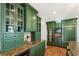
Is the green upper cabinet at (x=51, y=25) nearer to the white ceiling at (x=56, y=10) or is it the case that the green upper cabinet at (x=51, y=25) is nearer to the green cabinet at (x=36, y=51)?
the white ceiling at (x=56, y=10)

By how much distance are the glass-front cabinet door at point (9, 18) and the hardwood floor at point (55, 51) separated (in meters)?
0.66

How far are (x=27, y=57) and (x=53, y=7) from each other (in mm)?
831

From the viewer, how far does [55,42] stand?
1959 mm

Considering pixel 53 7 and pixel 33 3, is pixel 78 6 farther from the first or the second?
pixel 33 3

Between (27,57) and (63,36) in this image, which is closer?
(27,57)

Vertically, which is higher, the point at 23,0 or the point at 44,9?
the point at 23,0

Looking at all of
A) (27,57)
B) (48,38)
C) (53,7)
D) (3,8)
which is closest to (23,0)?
(3,8)

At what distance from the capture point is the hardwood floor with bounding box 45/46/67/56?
1814 millimetres

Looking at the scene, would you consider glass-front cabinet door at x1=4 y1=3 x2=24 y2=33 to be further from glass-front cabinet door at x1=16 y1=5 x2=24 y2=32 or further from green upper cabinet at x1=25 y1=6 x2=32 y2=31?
green upper cabinet at x1=25 y1=6 x2=32 y2=31

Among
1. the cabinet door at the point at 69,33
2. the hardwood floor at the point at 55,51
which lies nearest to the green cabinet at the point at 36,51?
the hardwood floor at the point at 55,51

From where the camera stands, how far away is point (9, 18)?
6.08 ft

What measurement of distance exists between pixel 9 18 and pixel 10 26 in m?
0.13

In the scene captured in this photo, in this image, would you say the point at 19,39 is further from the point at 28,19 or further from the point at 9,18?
the point at 28,19

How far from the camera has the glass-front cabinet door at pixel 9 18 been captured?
1.78 meters
